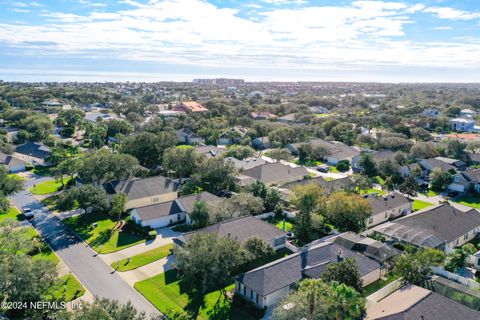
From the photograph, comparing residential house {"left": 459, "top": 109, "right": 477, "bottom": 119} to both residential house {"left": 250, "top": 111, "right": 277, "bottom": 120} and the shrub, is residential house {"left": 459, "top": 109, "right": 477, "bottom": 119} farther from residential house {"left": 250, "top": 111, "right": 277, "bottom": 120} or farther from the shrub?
the shrub

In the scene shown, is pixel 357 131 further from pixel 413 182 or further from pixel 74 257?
pixel 74 257

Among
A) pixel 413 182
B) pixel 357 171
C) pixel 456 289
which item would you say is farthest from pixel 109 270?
pixel 357 171

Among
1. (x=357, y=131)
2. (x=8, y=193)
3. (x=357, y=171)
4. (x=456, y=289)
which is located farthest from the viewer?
(x=357, y=131)

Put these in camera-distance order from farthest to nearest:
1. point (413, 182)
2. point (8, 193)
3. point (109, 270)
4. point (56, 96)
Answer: point (56, 96)
point (413, 182)
point (8, 193)
point (109, 270)

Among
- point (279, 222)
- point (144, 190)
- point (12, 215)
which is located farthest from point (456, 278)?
point (12, 215)

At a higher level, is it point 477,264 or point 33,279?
point 33,279

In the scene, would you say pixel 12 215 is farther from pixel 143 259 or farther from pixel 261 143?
pixel 261 143
